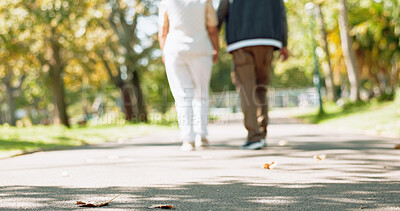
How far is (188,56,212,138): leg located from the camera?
6.20 metres

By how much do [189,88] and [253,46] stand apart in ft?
3.22

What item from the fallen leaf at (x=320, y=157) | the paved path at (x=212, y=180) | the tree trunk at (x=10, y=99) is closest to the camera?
the paved path at (x=212, y=180)

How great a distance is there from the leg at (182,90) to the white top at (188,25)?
152mm

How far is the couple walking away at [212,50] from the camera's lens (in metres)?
6.08

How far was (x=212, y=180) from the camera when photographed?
3820 millimetres

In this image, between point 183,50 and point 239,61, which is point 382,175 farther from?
point 183,50

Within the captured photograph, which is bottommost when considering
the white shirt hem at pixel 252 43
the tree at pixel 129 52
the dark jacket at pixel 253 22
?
the white shirt hem at pixel 252 43

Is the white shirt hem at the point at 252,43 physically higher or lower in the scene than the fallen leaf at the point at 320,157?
higher

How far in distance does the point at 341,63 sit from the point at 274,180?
22.2 m

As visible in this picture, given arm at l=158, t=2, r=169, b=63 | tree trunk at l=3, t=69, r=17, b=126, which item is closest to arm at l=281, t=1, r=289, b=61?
arm at l=158, t=2, r=169, b=63

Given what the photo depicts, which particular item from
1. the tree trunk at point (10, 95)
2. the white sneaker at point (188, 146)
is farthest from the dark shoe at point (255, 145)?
the tree trunk at point (10, 95)

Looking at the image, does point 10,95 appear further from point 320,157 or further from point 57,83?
point 320,157

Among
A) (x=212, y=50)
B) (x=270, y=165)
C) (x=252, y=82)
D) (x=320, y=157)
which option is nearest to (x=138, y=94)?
(x=212, y=50)

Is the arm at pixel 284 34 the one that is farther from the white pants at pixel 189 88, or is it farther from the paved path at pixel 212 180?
the paved path at pixel 212 180
